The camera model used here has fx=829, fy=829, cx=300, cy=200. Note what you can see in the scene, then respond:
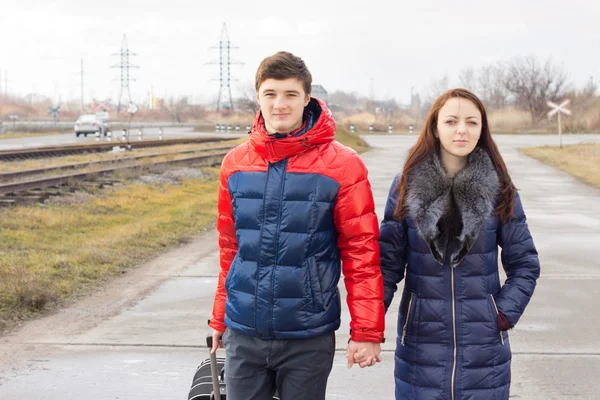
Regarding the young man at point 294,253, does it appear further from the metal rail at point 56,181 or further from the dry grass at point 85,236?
the metal rail at point 56,181

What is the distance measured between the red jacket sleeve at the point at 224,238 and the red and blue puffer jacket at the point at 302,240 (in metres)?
0.11

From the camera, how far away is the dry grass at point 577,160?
20500 mm

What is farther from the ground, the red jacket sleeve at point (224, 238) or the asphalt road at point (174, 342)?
the red jacket sleeve at point (224, 238)

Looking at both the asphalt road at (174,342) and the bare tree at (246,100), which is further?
the bare tree at (246,100)

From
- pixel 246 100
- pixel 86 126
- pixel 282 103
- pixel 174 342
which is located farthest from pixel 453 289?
pixel 246 100

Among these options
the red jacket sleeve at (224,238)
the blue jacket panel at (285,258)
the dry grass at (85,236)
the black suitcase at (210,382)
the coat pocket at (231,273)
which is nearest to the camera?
the blue jacket panel at (285,258)

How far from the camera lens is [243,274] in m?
3.02

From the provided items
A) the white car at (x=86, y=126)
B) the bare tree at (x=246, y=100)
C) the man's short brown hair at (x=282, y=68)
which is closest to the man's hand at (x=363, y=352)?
the man's short brown hair at (x=282, y=68)

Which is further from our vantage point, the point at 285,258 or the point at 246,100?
the point at 246,100

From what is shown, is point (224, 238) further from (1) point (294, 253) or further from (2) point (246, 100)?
(2) point (246, 100)

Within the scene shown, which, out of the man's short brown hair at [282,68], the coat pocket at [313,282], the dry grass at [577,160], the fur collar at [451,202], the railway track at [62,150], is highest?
the man's short brown hair at [282,68]

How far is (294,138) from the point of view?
3.01 metres

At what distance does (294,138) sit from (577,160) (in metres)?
24.4

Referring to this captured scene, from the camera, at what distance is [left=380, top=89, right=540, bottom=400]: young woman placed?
3125mm
